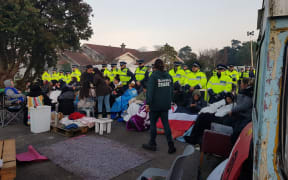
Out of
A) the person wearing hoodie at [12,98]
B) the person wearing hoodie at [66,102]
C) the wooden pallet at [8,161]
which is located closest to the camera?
the wooden pallet at [8,161]

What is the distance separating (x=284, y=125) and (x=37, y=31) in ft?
52.1

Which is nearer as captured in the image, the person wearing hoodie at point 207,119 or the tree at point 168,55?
the person wearing hoodie at point 207,119

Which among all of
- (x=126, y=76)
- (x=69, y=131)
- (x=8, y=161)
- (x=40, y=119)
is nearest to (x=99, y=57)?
(x=126, y=76)

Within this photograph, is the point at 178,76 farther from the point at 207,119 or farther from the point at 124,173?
the point at 124,173

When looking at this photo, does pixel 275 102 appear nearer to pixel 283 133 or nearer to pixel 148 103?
pixel 283 133

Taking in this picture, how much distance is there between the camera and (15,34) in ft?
44.2

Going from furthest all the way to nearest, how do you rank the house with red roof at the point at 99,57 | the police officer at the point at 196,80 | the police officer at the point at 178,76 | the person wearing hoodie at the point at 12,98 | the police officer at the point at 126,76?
the house with red roof at the point at 99,57 < the police officer at the point at 126,76 < the police officer at the point at 178,76 < the police officer at the point at 196,80 < the person wearing hoodie at the point at 12,98

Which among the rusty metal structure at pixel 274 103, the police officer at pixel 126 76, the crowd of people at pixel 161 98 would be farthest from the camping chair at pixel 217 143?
the police officer at pixel 126 76

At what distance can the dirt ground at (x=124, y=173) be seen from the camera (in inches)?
136

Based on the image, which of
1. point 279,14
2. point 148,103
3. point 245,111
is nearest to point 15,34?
point 148,103

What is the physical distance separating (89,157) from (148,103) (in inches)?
64.6

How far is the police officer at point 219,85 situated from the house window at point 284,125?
18.5 feet

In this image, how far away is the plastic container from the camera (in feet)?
18.7

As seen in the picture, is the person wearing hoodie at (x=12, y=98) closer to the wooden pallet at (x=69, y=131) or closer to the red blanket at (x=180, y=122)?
the wooden pallet at (x=69, y=131)
